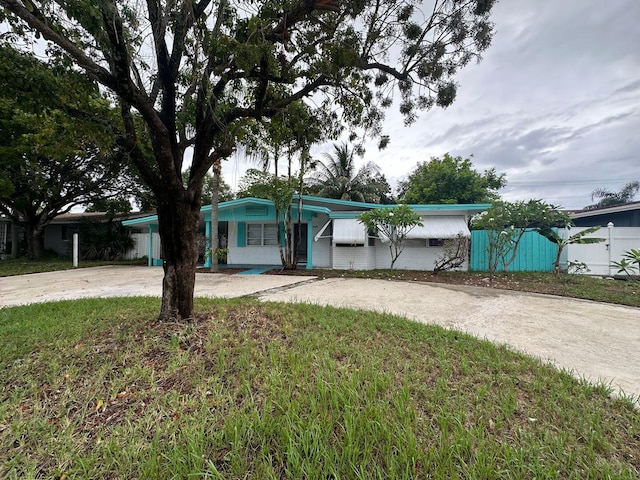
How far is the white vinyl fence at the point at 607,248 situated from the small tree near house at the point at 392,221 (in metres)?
6.27

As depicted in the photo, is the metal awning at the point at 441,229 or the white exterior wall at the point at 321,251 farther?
the white exterior wall at the point at 321,251

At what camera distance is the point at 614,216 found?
13.4 m

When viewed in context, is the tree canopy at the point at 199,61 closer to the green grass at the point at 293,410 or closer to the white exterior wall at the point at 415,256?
the green grass at the point at 293,410

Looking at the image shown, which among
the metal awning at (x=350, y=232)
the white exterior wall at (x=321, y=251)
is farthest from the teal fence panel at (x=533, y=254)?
the white exterior wall at (x=321, y=251)

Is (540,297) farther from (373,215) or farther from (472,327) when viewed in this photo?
(373,215)

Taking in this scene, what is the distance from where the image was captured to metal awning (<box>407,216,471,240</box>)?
1137 cm

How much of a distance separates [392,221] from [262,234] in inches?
276

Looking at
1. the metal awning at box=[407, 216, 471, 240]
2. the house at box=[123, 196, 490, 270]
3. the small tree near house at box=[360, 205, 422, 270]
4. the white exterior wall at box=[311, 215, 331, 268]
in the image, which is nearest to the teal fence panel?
the metal awning at box=[407, 216, 471, 240]

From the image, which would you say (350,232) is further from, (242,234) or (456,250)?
(242,234)

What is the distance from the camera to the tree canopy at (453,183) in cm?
2092

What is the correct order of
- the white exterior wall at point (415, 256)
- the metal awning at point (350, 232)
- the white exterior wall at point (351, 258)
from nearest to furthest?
the metal awning at point (350, 232)
the white exterior wall at point (415, 256)
the white exterior wall at point (351, 258)

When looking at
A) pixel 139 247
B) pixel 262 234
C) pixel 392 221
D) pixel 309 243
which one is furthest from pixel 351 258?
pixel 139 247

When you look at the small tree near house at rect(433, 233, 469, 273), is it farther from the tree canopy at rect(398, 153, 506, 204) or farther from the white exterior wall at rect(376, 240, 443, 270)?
the tree canopy at rect(398, 153, 506, 204)

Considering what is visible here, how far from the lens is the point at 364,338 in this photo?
3.68 m
